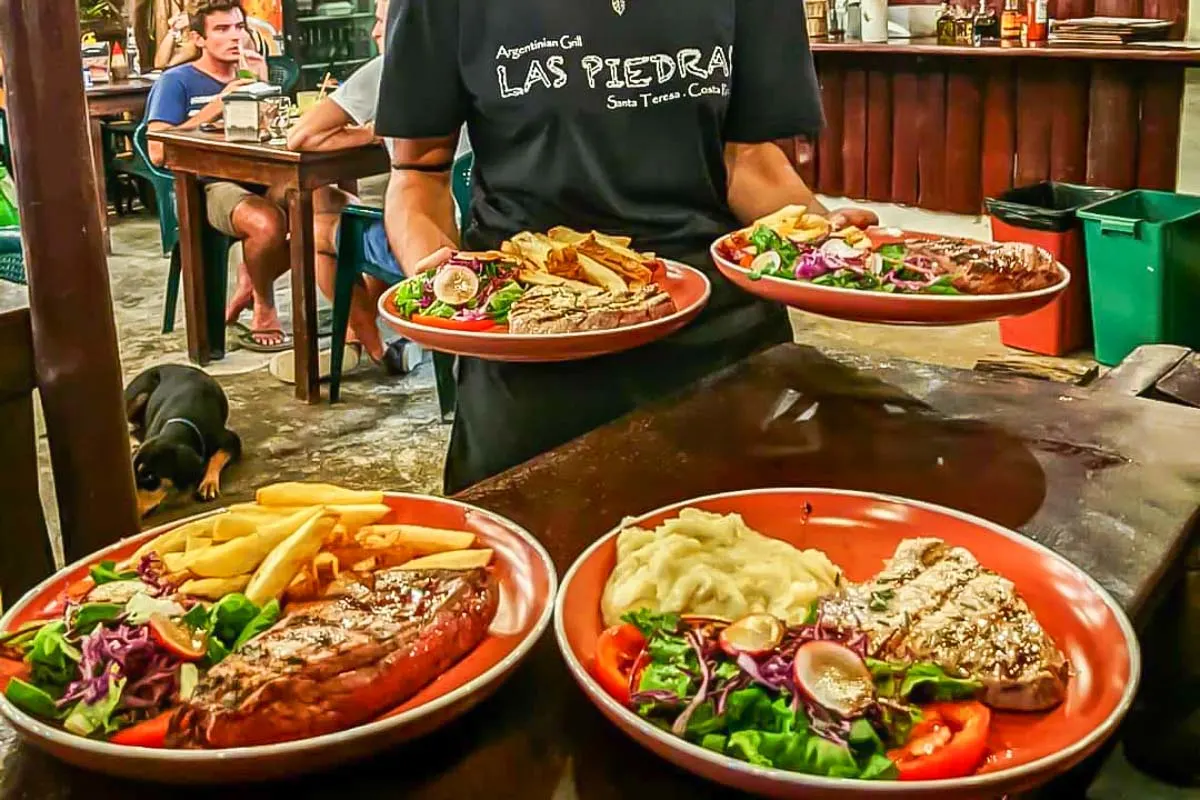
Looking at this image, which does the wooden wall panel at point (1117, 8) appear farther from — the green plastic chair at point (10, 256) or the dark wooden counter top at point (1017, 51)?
the green plastic chair at point (10, 256)

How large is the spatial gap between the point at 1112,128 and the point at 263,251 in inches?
142

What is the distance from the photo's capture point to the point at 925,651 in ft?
3.17

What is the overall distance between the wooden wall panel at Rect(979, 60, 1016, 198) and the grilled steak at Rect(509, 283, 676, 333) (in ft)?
14.9

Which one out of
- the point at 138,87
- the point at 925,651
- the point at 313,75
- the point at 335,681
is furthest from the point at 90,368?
the point at 313,75

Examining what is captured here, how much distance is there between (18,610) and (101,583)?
0.21ft

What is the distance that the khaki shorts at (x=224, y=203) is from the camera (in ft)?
17.5

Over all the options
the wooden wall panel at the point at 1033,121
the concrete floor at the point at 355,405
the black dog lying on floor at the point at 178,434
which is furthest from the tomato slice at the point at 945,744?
the wooden wall panel at the point at 1033,121

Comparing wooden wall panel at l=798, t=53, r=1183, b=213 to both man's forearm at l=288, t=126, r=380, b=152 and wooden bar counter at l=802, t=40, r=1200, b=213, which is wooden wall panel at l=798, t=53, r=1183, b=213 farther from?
man's forearm at l=288, t=126, r=380, b=152

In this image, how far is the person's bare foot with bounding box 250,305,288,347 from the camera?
5.80 metres

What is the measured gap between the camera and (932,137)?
6.20 m

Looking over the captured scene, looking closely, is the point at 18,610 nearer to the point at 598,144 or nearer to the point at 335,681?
the point at 335,681

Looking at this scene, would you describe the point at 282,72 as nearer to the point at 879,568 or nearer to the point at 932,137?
the point at 932,137

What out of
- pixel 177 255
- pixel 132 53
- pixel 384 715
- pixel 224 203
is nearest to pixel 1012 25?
pixel 224 203

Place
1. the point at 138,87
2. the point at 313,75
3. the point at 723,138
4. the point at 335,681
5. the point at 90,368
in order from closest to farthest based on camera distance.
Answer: the point at 335,681 < the point at 90,368 < the point at 723,138 < the point at 138,87 < the point at 313,75
